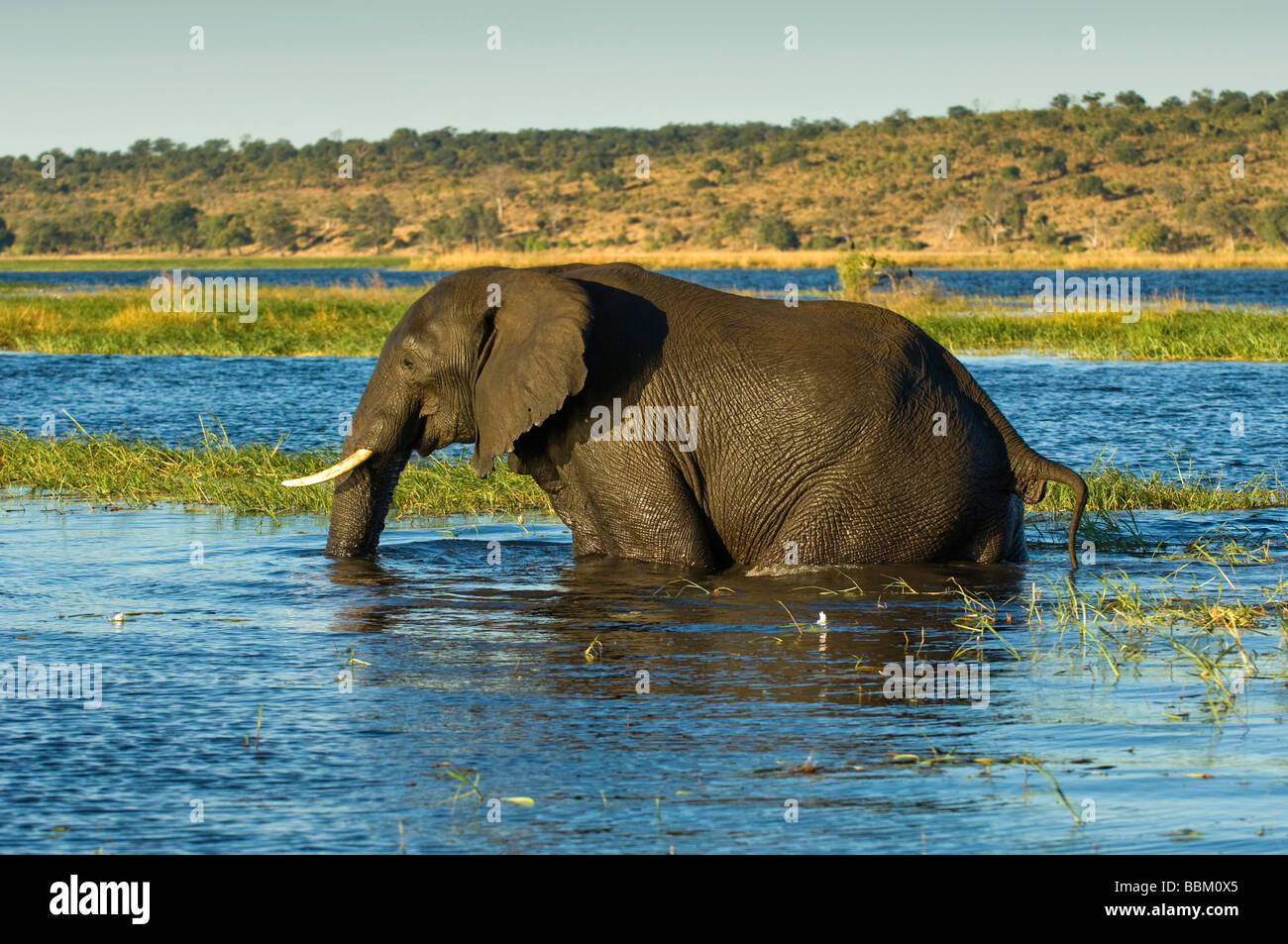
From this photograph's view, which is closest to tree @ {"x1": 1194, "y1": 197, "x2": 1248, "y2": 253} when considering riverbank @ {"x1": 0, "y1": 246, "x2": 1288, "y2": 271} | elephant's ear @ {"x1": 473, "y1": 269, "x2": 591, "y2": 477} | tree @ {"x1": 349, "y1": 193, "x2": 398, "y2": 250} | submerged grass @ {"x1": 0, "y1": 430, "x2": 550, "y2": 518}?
riverbank @ {"x1": 0, "y1": 246, "x2": 1288, "y2": 271}

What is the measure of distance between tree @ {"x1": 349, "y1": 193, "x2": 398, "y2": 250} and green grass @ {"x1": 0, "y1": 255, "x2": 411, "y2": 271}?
3.39 m

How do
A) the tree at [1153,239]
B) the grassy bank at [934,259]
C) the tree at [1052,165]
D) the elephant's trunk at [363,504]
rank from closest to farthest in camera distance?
1. the elephant's trunk at [363,504]
2. the grassy bank at [934,259]
3. the tree at [1153,239]
4. the tree at [1052,165]

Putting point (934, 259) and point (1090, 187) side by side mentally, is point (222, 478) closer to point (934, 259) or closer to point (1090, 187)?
point (934, 259)

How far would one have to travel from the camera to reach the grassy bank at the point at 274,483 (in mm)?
12766

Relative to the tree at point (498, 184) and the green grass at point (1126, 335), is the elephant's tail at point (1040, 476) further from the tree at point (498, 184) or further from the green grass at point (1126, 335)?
the tree at point (498, 184)

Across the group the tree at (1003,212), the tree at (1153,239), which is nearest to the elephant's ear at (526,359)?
the tree at (1153,239)

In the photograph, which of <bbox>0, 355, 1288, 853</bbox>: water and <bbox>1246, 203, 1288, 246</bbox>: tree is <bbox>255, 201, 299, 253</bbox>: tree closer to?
<bbox>1246, 203, 1288, 246</bbox>: tree

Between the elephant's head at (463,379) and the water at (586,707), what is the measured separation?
0.61 m

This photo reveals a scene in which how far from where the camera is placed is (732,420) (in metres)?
9.17

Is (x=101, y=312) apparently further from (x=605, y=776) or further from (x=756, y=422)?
(x=605, y=776)

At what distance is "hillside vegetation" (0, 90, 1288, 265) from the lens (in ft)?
333

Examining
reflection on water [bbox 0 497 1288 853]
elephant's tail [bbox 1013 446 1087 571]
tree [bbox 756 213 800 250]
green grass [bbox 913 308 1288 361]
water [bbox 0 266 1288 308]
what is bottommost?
reflection on water [bbox 0 497 1288 853]
